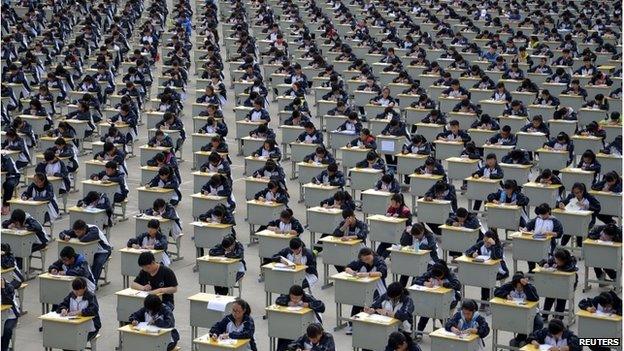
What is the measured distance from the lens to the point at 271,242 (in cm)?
2033

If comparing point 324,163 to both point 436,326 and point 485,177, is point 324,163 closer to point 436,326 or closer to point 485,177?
point 485,177

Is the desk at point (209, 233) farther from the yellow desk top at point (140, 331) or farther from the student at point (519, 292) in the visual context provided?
the student at point (519, 292)

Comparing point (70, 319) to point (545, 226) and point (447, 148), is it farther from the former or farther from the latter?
point (447, 148)

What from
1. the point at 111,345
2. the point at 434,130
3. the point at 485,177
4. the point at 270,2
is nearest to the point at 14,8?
the point at 270,2

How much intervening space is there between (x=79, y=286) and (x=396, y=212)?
5.78m

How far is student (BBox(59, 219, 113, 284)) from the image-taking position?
19672mm

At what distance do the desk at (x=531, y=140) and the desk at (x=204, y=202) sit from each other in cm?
692

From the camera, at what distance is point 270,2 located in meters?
49.2

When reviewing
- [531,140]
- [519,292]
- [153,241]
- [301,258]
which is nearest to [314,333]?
[519,292]

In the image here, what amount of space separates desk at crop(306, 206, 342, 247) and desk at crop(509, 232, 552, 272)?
281cm

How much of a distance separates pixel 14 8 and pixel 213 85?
1525cm

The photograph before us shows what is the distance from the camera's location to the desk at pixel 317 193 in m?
23.1

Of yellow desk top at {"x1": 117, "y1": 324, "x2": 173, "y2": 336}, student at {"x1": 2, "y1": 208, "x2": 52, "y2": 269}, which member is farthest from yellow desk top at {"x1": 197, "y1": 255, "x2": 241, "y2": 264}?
yellow desk top at {"x1": 117, "y1": 324, "x2": 173, "y2": 336}

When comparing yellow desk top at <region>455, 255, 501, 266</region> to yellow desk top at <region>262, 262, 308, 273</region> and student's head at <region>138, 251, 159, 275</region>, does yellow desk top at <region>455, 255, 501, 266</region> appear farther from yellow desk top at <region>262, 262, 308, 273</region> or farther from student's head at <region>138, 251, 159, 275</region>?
student's head at <region>138, 251, 159, 275</region>
